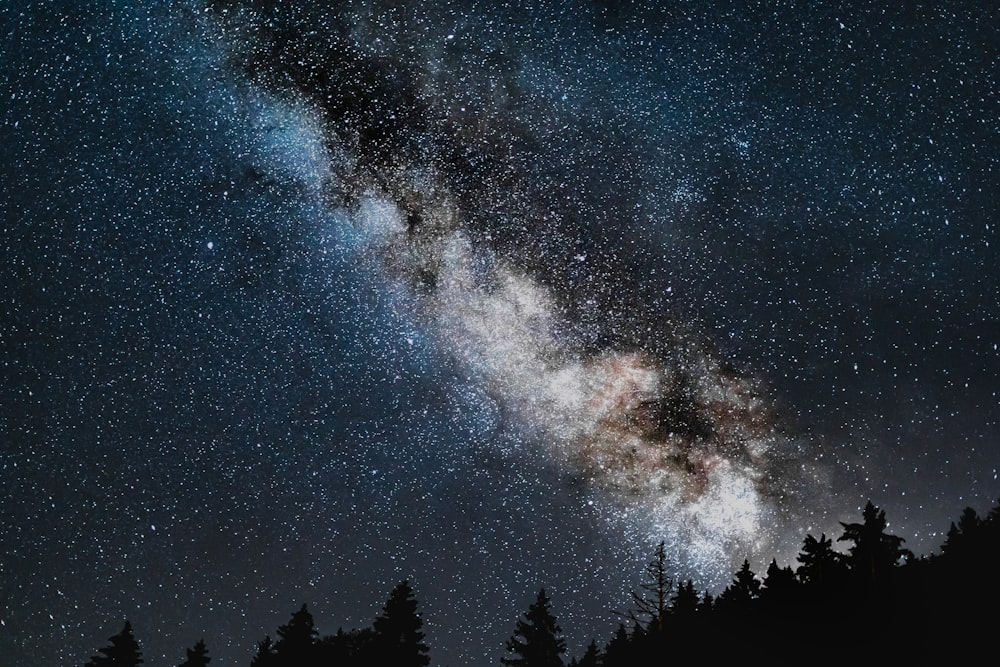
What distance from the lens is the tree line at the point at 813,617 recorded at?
17.1 m

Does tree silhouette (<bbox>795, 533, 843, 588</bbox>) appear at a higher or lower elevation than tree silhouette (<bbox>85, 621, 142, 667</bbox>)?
higher

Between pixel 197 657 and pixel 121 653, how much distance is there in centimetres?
345

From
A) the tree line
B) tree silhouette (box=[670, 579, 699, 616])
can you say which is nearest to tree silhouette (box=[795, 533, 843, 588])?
the tree line

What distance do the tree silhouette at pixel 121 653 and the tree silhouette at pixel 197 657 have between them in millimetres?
2303

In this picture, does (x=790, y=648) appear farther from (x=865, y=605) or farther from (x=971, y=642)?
(x=971, y=642)

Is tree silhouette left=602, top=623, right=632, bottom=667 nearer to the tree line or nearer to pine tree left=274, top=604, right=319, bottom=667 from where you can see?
the tree line

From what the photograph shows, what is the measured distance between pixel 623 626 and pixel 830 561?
10375 mm

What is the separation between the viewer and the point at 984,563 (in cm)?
1775

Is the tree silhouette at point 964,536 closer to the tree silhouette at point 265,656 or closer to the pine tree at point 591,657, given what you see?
the pine tree at point 591,657

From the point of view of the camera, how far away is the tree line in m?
17.1

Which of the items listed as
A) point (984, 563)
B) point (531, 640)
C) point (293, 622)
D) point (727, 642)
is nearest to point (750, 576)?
point (727, 642)

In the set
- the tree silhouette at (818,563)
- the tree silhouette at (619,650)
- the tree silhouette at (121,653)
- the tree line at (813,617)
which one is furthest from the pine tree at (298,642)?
the tree silhouette at (818,563)

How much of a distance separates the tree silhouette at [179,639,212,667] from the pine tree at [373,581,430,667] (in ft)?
27.3

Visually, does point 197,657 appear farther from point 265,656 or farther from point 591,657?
point 591,657
